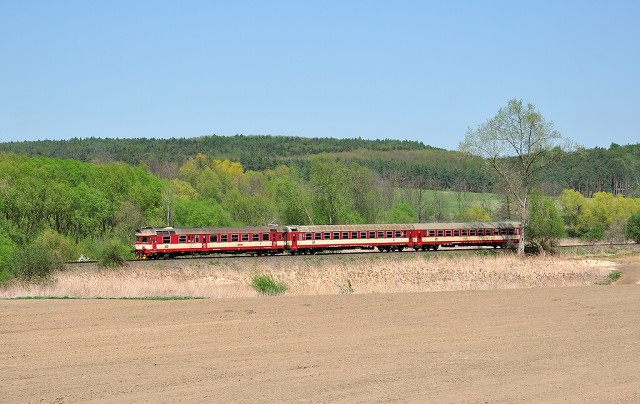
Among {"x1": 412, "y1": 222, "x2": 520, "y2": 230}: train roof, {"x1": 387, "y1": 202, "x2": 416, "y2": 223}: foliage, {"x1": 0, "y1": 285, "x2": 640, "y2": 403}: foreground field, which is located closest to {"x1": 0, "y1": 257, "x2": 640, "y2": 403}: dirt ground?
{"x1": 0, "y1": 285, "x2": 640, "y2": 403}: foreground field

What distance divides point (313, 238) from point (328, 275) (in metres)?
15.8

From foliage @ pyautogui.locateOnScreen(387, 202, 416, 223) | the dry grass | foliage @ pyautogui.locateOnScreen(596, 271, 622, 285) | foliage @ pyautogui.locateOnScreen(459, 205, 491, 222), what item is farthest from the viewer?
foliage @ pyautogui.locateOnScreen(459, 205, 491, 222)

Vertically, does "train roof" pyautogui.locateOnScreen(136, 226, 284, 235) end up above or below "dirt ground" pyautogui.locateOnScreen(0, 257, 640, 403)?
above

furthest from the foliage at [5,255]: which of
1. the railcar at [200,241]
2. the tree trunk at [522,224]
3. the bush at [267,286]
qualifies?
the tree trunk at [522,224]

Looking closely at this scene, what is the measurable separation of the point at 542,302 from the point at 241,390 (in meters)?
15.9

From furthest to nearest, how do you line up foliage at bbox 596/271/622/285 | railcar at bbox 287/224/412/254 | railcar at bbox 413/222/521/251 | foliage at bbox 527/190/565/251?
foliage at bbox 527/190/565/251 → railcar at bbox 413/222/521/251 → railcar at bbox 287/224/412/254 → foliage at bbox 596/271/622/285

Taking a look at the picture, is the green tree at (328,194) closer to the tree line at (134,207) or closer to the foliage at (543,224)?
the tree line at (134,207)

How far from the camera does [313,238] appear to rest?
186 feet

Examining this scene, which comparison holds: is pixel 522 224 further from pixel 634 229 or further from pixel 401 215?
pixel 401 215

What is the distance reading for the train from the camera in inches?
2061

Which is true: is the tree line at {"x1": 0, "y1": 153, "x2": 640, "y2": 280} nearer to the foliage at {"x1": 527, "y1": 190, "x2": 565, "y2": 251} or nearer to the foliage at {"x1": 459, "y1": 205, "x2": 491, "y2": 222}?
the foliage at {"x1": 459, "y1": 205, "x2": 491, "y2": 222}

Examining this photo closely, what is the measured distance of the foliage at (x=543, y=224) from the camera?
2446 inches

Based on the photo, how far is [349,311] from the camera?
25.5m

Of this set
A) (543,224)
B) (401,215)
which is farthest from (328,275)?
(401,215)
